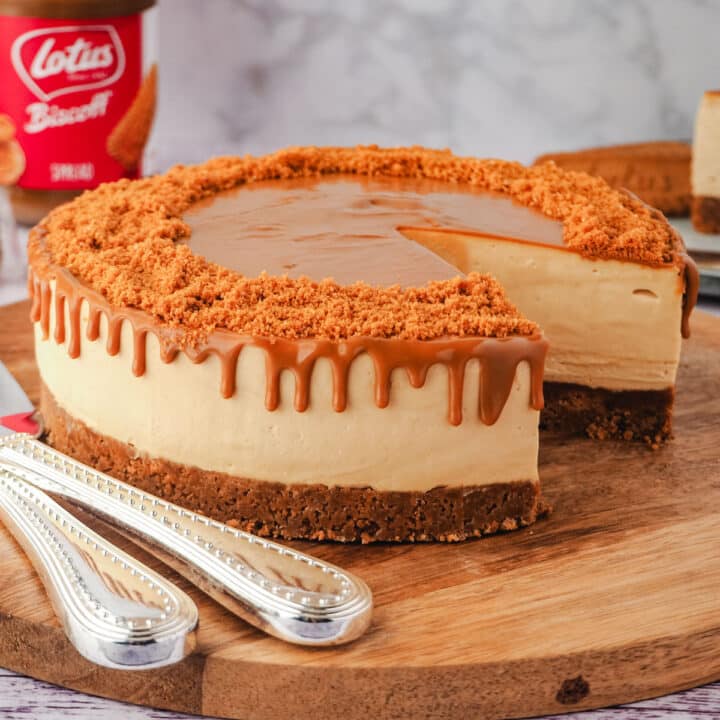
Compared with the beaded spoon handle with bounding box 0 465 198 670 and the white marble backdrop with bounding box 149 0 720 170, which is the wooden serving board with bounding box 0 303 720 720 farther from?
the white marble backdrop with bounding box 149 0 720 170

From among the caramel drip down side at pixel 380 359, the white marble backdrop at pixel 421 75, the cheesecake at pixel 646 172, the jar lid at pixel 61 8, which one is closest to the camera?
the caramel drip down side at pixel 380 359

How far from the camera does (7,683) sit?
2.14 m

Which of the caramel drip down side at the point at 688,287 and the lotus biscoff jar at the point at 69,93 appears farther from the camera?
the lotus biscoff jar at the point at 69,93

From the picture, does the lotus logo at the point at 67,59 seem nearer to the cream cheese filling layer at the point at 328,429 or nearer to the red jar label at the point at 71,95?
the red jar label at the point at 71,95

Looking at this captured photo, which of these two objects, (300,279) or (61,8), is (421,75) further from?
(300,279)

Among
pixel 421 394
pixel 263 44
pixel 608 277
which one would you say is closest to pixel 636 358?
pixel 608 277

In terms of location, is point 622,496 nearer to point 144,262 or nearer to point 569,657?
point 569,657

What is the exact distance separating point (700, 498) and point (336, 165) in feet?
4.87

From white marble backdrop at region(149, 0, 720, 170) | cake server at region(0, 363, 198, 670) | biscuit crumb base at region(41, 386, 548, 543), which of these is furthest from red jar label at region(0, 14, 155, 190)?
cake server at region(0, 363, 198, 670)

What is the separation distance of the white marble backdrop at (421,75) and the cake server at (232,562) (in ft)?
9.74

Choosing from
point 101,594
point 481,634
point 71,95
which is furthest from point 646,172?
point 101,594

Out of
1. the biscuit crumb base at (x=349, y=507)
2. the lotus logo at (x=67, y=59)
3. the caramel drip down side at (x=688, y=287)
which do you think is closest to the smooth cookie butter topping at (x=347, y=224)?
the caramel drip down side at (x=688, y=287)

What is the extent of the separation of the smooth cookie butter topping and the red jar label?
87 cm

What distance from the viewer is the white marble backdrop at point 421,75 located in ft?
16.8
